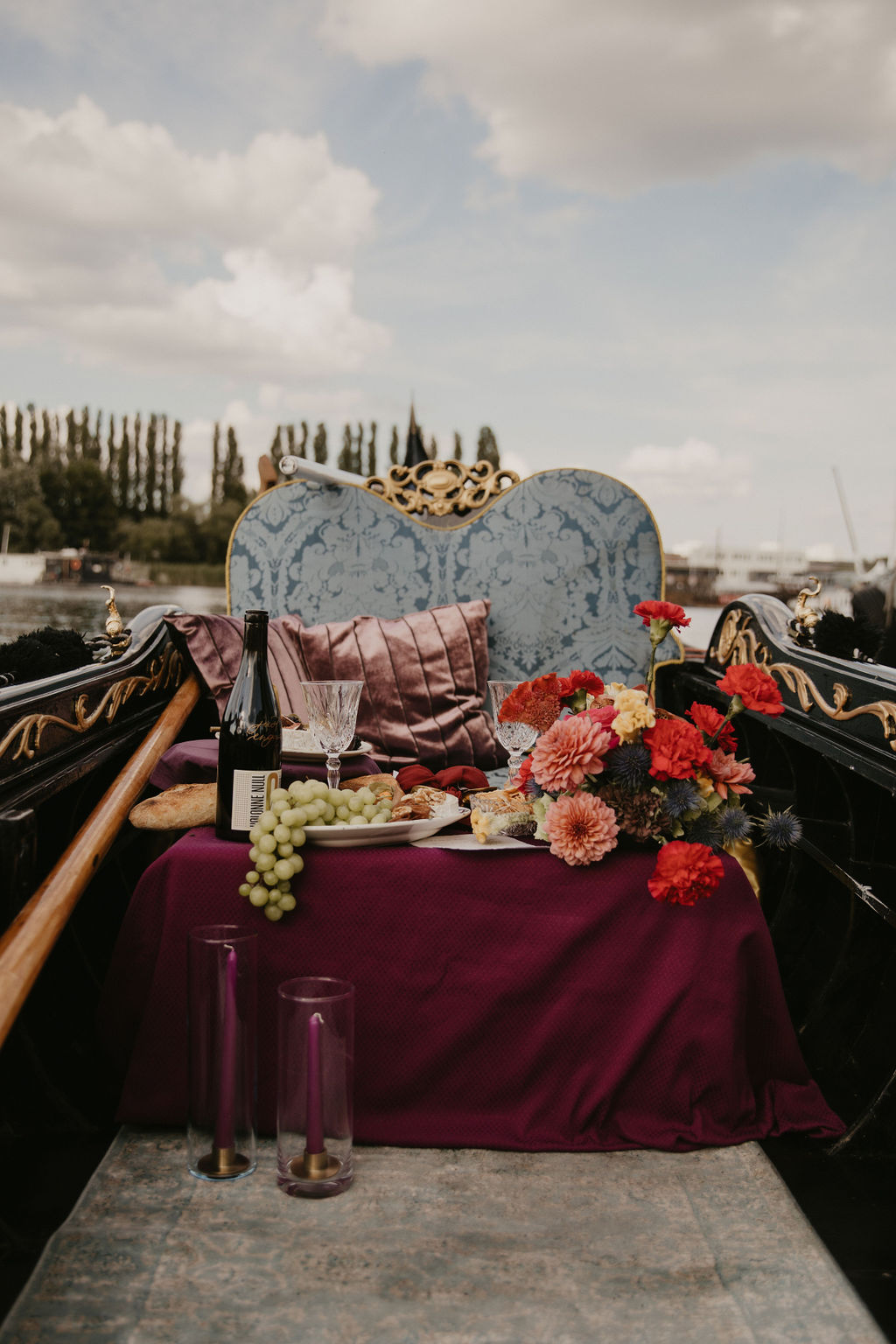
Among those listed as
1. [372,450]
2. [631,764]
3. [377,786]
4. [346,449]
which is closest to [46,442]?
[346,449]

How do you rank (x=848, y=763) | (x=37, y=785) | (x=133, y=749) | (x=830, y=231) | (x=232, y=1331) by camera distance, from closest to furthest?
(x=232, y=1331)
(x=37, y=785)
(x=848, y=763)
(x=133, y=749)
(x=830, y=231)

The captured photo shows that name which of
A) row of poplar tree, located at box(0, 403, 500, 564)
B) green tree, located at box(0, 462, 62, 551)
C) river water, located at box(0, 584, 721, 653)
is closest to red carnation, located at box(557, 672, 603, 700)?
river water, located at box(0, 584, 721, 653)

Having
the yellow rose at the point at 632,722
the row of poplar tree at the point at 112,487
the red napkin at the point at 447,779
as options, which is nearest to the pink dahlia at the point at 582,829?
the yellow rose at the point at 632,722

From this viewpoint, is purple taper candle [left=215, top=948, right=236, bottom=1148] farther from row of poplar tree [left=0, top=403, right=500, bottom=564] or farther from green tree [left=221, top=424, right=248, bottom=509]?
green tree [left=221, top=424, right=248, bottom=509]

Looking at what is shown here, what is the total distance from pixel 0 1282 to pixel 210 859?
22.2 inches

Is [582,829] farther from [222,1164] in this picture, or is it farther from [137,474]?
[137,474]

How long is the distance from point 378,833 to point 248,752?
229 millimetres

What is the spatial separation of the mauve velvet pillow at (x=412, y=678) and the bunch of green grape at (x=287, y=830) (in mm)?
1033

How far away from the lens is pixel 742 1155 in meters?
1.47

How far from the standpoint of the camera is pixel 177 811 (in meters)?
1.51

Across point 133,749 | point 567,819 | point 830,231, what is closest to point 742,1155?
point 567,819

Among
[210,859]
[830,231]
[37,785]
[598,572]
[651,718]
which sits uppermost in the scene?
[830,231]

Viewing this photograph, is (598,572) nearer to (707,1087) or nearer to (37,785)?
(707,1087)

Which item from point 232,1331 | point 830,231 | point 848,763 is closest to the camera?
point 232,1331
